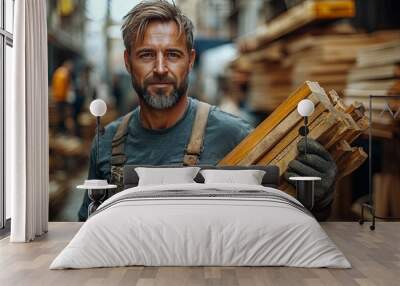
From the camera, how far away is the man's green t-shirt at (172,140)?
23.6 ft

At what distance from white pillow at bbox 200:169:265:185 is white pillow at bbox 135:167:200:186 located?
0.57 ft

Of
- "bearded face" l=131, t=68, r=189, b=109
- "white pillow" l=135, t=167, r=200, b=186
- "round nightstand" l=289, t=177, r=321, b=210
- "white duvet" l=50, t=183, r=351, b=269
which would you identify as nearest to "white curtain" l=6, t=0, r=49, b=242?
"white pillow" l=135, t=167, r=200, b=186

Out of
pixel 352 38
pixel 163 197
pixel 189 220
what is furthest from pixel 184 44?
pixel 189 220

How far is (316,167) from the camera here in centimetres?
699

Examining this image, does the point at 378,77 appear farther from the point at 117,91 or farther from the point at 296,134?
the point at 117,91

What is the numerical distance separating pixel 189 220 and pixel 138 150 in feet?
8.86

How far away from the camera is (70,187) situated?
743 cm

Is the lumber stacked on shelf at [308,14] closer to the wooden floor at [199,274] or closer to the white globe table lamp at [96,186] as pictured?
the white globe table lamp at [96,186]

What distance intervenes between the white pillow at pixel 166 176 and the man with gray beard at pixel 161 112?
0.50 meters

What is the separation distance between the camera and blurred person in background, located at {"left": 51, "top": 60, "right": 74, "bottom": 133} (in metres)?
7.41

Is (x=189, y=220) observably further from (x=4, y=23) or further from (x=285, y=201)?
(x=4, y=23)

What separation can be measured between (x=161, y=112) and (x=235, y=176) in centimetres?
131

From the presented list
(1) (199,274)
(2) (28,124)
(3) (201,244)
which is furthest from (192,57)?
(1) (199,274)

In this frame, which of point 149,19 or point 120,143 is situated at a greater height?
point 149,19
